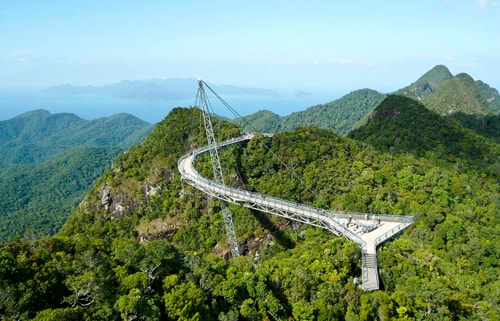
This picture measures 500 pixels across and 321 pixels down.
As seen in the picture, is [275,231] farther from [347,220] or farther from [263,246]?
[347,220]

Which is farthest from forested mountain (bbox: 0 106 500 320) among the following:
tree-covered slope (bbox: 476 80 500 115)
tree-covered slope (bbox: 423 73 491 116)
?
tree-covered slope (bbox: 476 80 500 115)

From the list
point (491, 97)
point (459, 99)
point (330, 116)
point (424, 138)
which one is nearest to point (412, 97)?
point (459, 99)

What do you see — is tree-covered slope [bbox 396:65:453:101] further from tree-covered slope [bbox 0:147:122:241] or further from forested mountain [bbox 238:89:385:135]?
tree-covered slope [bbox 0:147:122:241]

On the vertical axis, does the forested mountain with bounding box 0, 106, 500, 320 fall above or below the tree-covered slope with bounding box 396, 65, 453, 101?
below

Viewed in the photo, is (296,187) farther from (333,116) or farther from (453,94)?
(333,116)

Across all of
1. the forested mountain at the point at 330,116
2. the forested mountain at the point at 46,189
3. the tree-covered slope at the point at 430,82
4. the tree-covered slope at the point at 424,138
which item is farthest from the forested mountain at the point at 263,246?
the tree-covered slope at the point at 430,82

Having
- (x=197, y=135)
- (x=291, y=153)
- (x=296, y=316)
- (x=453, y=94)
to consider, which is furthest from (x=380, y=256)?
(x=453, y=94)
